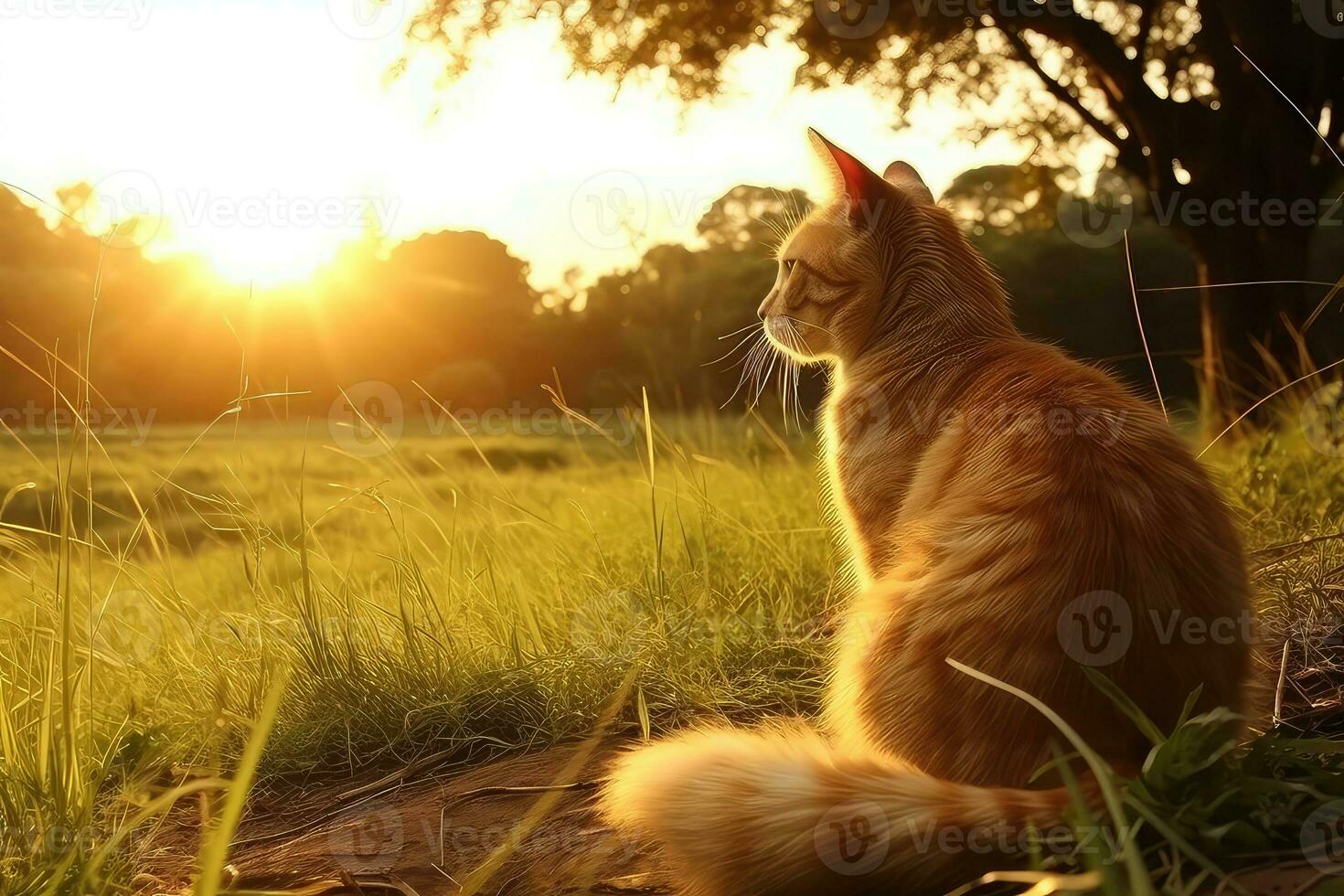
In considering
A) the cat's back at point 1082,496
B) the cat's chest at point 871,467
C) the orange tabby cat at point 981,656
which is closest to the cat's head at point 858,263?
the cat's chest at point 871,467

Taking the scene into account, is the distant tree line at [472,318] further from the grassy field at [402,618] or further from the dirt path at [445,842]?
the dirt path at [445,842]

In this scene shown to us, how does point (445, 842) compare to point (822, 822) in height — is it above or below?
below

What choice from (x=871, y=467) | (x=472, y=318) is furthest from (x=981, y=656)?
(x=472, y=318)

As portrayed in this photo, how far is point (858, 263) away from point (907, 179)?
0.63 meters

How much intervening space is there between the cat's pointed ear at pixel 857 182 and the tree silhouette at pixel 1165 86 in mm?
4079

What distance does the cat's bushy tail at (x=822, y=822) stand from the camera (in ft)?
4.48

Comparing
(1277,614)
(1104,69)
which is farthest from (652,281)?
(1277,614)

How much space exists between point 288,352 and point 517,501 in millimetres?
2738

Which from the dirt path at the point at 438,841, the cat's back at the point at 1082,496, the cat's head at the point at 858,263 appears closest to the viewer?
the cat's back at the point at 1082,496

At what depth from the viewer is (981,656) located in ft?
5.18

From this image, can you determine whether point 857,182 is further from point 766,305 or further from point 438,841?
point 438,841

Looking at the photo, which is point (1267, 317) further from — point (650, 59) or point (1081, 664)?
point (1081, 664)

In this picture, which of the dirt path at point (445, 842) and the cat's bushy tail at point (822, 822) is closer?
the cat's bushy tail at point (822, 822)

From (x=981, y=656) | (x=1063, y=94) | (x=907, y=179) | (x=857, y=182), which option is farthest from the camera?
(x=1063, y=94)
